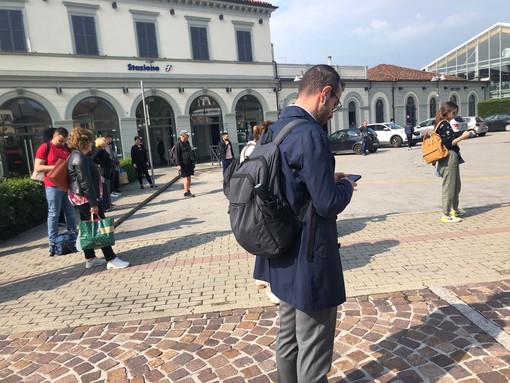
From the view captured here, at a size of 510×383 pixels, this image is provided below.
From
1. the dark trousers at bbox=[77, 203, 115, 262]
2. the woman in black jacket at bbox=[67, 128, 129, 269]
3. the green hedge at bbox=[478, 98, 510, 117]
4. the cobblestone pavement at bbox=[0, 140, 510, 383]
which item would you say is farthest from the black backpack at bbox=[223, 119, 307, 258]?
the green hedge at bbox=[478, 98, 510, 117]

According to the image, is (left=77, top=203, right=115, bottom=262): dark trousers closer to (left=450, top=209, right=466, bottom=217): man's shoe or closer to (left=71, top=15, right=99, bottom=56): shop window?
(left=450, top=209, right=466, bottom=217): man's shoe

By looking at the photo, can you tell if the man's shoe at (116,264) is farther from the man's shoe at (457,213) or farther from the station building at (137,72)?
the station building at (137,72)

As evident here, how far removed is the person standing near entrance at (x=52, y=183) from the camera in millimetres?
6008

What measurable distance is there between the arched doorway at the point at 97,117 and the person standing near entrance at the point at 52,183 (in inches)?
637

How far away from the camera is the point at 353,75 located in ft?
105

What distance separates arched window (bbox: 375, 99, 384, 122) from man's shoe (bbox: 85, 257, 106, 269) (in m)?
31.3

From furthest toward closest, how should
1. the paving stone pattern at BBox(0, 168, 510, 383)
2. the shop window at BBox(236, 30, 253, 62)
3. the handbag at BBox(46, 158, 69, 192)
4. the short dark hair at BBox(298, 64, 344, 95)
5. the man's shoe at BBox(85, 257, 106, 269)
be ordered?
the shop window at BBox(236, 30, 253, 62), the man's shoe at BBox(85, 257, 106, 269), the handbag at BBox(46, 158, 69, 192), the paving stone pattern at BBox(0, 168, 510, 383), the short dark hair at BBox(298, 64, 344, 95)

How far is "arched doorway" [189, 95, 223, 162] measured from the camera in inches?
984

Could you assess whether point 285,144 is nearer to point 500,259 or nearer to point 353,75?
point 500,259

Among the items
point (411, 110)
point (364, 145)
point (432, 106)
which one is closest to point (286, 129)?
point (364, 145)

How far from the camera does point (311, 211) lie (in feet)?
6.60

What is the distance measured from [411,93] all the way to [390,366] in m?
36.8

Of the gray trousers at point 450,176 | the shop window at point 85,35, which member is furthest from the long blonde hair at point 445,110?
the shop window at point 85,35

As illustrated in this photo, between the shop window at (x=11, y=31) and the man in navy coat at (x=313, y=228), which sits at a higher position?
the shop window at (x=11, y=31)
